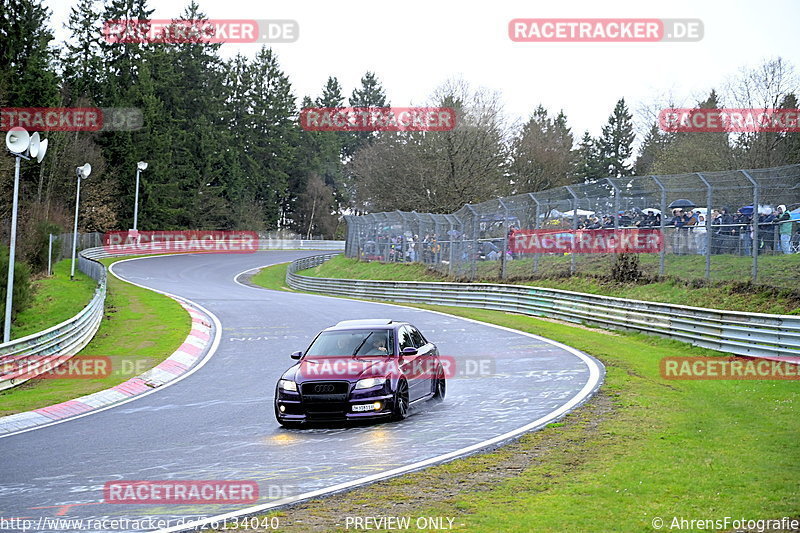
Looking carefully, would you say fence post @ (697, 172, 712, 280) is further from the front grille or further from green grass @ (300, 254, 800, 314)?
the front grille

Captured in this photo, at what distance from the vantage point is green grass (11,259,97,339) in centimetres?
2906

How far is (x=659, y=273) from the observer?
25.7m

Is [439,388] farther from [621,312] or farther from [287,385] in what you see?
[621,312]

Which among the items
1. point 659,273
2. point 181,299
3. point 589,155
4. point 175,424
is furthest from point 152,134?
point 175,424

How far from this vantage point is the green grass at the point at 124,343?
16.2 m

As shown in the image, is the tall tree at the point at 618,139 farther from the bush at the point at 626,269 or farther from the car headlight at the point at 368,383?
the car headlight at the point at 368,383

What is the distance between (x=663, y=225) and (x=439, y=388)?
45.6 feet

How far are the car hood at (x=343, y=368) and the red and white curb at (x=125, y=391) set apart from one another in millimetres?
4522

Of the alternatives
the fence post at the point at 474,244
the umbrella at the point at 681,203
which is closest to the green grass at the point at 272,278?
the fence post at the point at 474,244

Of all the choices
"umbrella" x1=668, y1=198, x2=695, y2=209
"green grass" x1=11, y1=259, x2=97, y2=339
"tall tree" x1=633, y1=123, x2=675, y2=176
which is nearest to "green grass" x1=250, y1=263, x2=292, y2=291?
"green grass" x1=11, y1=259, x2=97, y2=339

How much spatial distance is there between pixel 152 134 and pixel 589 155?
55.6 meters

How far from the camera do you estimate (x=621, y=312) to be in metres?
23.9

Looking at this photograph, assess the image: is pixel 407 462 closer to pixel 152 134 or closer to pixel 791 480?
pixel 791 480

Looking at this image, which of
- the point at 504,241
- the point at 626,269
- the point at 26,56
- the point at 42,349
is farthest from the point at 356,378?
the point at 26,56
